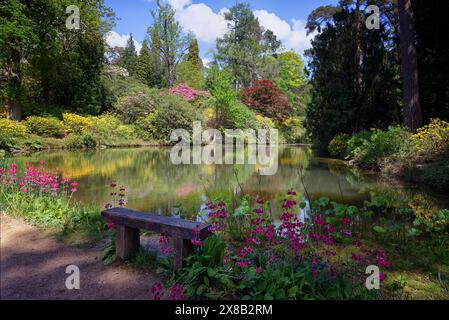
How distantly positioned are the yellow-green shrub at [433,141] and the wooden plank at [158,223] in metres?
8.17

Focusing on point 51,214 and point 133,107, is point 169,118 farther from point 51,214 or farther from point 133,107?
point 51,214

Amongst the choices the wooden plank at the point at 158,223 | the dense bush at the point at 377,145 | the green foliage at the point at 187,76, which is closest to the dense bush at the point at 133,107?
the green foliage at the point at 187,76

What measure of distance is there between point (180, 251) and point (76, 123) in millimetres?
19210

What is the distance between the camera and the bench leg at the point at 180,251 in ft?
8.40

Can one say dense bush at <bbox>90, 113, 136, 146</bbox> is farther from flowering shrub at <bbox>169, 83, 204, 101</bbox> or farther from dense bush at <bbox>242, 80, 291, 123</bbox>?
dense bush at <bbox>242, 80, 291, 123</bbox>

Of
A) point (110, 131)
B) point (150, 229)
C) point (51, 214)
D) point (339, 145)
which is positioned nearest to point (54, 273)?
point (150, 229)

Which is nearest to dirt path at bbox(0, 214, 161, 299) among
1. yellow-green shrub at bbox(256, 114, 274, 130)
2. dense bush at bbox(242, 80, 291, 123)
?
yellow-green shrub at bbox(256, 114, 274, 130)

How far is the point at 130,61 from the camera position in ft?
123

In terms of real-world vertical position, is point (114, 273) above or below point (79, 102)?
below

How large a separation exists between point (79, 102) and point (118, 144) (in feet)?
13.4

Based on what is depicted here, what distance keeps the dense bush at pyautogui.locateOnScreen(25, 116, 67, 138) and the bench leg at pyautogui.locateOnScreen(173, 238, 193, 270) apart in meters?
18.2

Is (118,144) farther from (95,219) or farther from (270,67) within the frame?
(270,67)

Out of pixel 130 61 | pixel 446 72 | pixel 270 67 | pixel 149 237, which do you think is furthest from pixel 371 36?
pixel 130 61

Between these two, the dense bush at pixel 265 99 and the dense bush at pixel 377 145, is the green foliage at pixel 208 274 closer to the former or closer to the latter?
the dense bush at pixel 377 145
